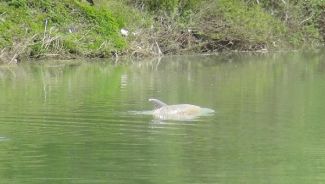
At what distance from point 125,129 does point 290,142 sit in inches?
93.4

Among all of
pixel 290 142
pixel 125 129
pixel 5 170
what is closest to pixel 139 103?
pixel 125 129

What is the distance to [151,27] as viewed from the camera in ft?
107

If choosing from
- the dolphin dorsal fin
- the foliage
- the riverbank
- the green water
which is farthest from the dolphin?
the foliage

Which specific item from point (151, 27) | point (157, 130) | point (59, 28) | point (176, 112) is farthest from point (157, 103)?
point (151, 27)

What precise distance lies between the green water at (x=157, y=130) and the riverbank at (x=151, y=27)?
4573 mm

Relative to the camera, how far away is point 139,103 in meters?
16.8

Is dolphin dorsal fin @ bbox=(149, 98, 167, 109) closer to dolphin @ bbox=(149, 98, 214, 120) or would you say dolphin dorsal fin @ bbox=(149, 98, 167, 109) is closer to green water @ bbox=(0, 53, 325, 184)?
dolphin @ bbox=(149, 98, 214, 120)

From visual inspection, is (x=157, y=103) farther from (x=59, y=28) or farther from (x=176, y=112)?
(x=59, y=28)

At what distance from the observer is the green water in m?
9.98

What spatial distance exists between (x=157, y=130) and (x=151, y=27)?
64.6ft

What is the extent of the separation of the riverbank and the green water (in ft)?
15.0

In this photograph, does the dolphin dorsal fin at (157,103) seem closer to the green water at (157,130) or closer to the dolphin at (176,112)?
the dolphin at (176,112)

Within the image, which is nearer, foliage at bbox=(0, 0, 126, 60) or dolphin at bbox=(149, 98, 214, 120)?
dolphin at bbox=(149, 98, 214, 120)

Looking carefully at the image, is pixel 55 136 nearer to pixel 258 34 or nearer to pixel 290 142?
pixel 290 142
